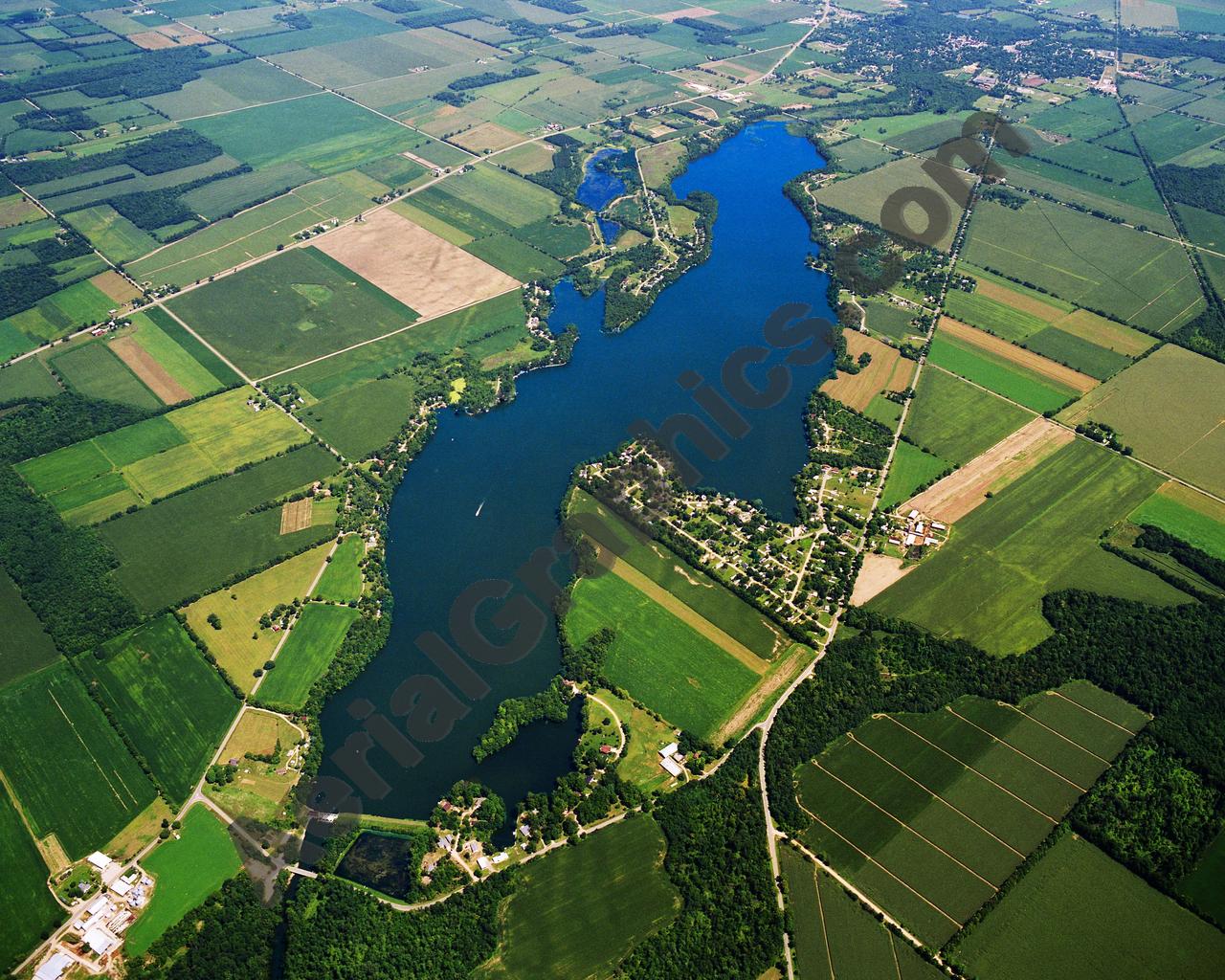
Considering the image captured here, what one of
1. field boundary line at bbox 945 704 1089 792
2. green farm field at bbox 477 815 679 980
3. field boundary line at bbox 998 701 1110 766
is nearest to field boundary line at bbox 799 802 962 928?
green farm field at bbox 477 815 679 980

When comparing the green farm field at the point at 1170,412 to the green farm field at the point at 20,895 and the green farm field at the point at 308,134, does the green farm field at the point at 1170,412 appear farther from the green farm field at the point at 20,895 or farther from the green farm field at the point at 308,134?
the green farm field at the point at 308,134

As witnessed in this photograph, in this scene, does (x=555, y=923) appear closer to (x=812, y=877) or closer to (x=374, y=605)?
(x=812, y=877)

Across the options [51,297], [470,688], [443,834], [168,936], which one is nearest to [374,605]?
[470,688]

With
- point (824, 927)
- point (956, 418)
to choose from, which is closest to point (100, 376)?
point (824, 927)

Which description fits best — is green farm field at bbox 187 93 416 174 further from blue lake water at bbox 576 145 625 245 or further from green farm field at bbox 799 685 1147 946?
green farm field at bbox 799 685 1147 946

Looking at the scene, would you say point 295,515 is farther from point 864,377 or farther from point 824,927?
point 864,377

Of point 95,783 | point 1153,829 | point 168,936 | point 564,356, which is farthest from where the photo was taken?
point 564,356
